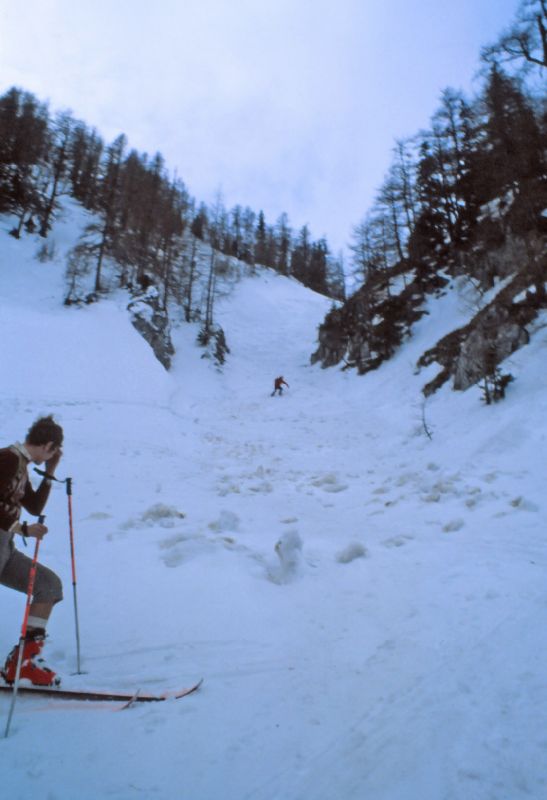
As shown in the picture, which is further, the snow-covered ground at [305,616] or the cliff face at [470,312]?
the cliff face at [470,312]

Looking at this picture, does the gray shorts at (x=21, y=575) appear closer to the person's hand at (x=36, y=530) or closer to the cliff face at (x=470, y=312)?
the person's hand at (x=36, y=530)

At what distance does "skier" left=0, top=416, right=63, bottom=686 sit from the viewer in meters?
2.88

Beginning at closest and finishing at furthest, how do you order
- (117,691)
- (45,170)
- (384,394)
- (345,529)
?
(117,691)
(345,529)
(384,394)
(45,170)

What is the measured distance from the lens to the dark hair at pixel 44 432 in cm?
306

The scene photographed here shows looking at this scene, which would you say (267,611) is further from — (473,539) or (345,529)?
(473,539)

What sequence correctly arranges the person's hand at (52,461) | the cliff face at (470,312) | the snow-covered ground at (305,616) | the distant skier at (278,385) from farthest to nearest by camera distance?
the distant skier at (278,385)
the cliff face at (470,312)
the person's hand at (52,461)
the snow-covered ground at (305,616)

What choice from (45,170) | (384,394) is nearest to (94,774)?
(384,394)

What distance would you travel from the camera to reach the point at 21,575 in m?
3.10

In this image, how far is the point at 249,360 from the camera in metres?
35.8

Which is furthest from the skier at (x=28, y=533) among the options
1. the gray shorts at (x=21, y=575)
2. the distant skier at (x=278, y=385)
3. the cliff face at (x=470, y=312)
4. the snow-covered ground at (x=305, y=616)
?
the distant skier at (x=278, y=385)

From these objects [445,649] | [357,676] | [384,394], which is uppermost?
[384,394]

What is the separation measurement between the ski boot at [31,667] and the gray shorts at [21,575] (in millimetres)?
272

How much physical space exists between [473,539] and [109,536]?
5.05 metres

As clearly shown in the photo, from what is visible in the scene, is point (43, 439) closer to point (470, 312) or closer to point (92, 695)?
point (92, 695)
